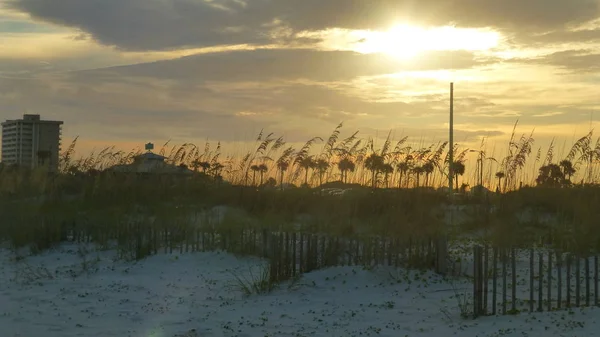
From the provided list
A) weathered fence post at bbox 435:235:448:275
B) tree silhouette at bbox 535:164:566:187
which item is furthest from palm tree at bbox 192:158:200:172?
weathered fence post at bbox 435:235:448:275

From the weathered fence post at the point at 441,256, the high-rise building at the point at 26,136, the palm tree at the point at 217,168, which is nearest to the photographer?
the weathered fence post at the point at 441,256

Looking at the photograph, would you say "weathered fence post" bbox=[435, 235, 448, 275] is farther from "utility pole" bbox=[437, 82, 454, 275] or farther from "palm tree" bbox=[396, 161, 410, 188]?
"palm tree" bbox=[396, 161, 410, 188]

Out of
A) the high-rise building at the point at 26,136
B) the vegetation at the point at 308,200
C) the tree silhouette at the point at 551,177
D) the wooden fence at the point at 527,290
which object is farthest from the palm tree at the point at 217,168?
the high-rise building at the point at 26,136

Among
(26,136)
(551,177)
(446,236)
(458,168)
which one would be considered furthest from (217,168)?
(26,136)

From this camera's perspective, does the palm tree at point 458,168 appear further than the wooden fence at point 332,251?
Yes

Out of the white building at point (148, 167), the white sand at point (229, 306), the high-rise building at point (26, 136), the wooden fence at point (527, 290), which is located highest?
the high-rise building at point (26, 136)

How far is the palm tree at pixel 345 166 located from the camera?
19.0 meters

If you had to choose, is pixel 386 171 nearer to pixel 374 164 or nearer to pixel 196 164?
pixel 374 164

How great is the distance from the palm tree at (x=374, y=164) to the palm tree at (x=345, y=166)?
1.46ft

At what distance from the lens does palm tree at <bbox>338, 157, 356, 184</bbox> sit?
19.0 metres

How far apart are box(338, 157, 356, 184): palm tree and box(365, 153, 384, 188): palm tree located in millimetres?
445

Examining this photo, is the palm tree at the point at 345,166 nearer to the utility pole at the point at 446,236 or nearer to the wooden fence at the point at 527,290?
the utility pole at the point at 446,236

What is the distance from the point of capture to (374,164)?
18.5 m

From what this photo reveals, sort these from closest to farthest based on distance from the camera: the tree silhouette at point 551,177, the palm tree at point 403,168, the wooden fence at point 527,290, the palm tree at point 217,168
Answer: the wooden fence at point 527,290
the tree silhouette at point 551,177
the palm tree at point 403,168
the palm tree at point 217,168
